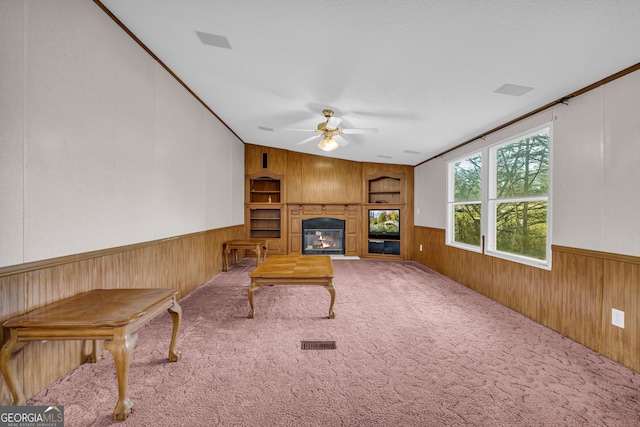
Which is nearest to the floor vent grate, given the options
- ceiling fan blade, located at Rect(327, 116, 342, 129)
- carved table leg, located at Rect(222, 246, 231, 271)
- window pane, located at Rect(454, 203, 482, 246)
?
ceiling fan blade, located at Rect(327, 116, 342, 129)

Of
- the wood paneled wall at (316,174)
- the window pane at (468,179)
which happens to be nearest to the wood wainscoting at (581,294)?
the window pane at (468,179)

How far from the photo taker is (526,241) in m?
3.34

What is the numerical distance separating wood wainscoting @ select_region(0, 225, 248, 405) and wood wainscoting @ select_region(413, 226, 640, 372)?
419 centimetres

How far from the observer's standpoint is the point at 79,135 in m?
2.02

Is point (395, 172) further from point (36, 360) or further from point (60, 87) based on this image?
point (36, 360)

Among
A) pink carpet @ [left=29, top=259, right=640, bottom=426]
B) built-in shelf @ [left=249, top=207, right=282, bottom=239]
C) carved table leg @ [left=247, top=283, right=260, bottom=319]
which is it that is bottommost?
pink carpet @ [left=29, top=259, right=640, bottom=426]

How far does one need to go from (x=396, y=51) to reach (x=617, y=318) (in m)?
2.82

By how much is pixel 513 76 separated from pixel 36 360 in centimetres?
412

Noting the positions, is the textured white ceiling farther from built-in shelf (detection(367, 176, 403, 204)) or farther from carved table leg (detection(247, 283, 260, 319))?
built-in shelf (detection(367, 176, 403, 204))

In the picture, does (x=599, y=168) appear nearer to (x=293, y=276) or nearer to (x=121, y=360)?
(x=293, y=276)

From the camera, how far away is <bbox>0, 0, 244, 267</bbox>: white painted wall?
1.60 m

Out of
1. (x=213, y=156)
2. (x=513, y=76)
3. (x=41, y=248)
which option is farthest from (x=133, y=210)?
(x=513, y=76)

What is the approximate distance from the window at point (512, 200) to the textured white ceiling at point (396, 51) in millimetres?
465

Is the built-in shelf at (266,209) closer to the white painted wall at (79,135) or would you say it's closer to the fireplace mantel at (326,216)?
the fireplace mantel at (326,216)
